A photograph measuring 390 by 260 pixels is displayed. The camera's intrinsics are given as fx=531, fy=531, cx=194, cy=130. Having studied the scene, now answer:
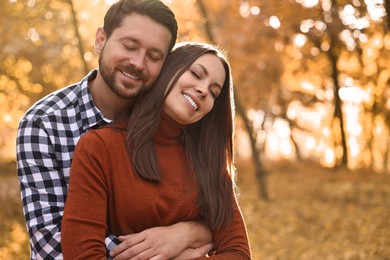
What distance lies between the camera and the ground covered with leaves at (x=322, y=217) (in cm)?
841

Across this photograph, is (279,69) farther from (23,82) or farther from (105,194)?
(105,194)

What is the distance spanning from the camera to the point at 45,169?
2.42 meters

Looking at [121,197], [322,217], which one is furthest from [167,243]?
[322,217]

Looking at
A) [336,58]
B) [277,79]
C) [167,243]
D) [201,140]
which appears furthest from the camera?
[277,79]

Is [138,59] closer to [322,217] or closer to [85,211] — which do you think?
[85,211]

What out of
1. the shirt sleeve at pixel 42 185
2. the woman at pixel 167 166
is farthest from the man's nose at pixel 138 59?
the shirt sleeve at pixel 42 185

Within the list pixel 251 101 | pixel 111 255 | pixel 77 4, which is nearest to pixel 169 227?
pixel 111 255

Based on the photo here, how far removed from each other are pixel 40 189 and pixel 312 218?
28.7 feet

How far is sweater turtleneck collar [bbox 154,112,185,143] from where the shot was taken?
2688 millimetres

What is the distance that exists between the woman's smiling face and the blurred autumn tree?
5.59m

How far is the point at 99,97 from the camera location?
2.75 metres

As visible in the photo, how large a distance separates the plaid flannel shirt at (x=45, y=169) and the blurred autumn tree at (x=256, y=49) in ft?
20.3

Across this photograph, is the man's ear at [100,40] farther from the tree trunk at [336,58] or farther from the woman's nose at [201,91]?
the tree trunk at [336,58]

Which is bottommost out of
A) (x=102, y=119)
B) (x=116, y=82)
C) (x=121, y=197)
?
(x=121, y=197)
